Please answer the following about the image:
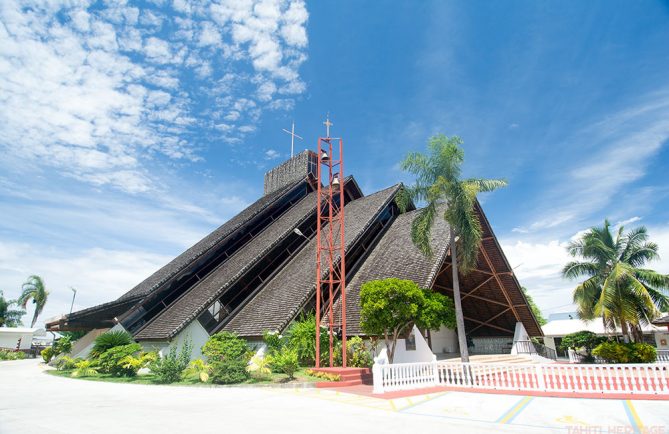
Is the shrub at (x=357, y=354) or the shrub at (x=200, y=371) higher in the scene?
the shrub at (x=357, y=354)

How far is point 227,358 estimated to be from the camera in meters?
14.0

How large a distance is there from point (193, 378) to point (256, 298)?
6.87m

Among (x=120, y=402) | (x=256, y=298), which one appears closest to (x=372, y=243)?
(x=256, y=298)

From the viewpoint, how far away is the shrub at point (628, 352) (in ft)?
61.6

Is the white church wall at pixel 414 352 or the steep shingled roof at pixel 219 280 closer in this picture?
the white church wall at pixel 414 352

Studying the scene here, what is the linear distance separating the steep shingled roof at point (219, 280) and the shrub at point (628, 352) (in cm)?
1888

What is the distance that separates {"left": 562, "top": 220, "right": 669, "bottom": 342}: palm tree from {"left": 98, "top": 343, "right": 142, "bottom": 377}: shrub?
2322 cm

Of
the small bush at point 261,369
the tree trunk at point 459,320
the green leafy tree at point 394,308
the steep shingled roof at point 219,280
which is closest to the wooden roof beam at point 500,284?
the tree trunk at point 459,320

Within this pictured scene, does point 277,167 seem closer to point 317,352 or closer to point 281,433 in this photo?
point 317,352

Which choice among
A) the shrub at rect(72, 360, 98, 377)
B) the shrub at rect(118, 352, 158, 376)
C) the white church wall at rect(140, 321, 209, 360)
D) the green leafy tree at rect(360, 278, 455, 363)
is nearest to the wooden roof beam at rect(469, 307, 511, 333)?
the green leafy tree at rect(360, 278, 455, 363)

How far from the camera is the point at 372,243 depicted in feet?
78.4

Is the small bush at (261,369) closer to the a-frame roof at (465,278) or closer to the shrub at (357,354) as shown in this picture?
the shrub at (357,354)

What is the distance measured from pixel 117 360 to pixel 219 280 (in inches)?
269

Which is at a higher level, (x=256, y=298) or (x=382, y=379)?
(x=256, y=298)
